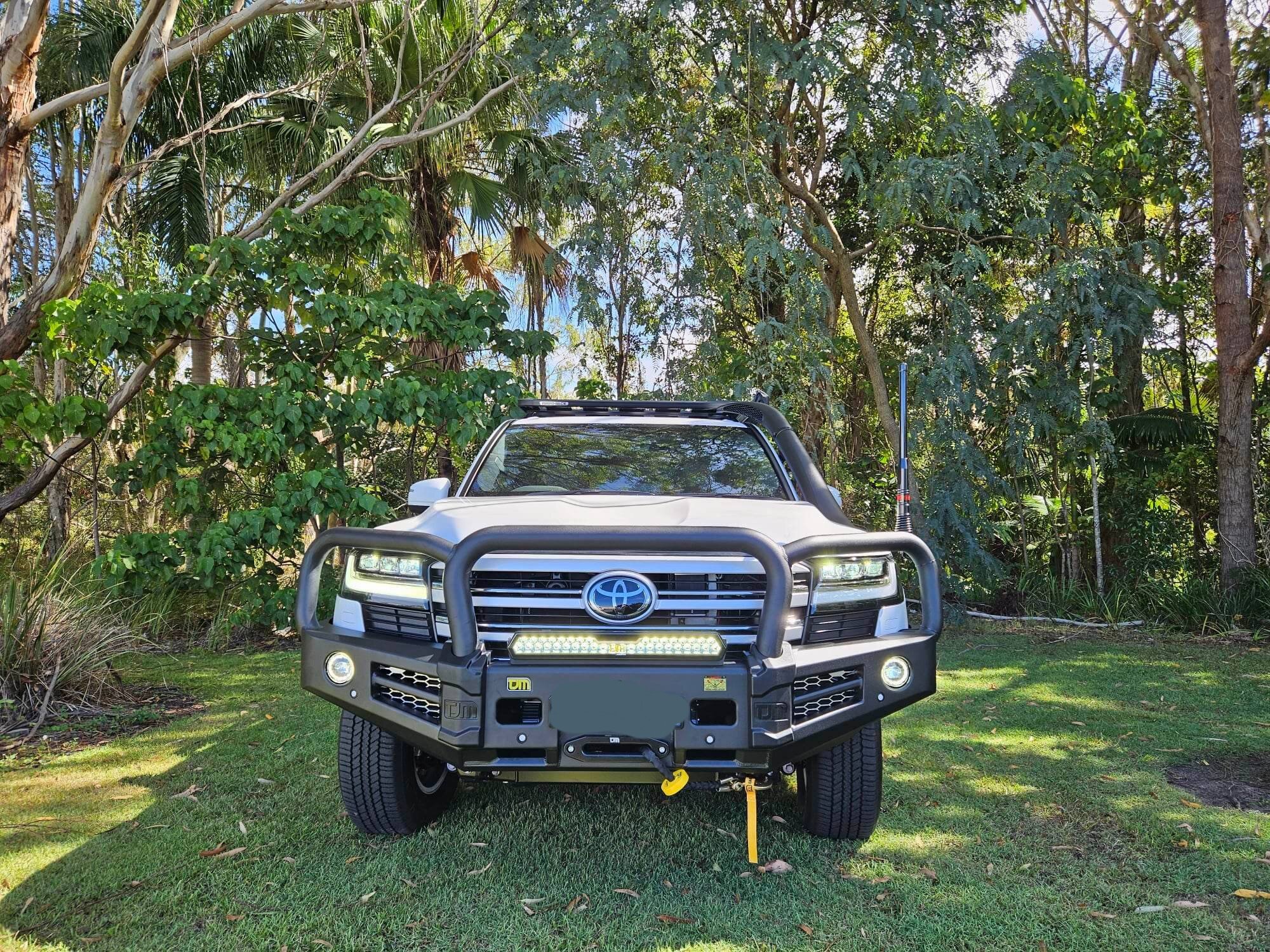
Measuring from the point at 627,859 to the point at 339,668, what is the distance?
1.23 m

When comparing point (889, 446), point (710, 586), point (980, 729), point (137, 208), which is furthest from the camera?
point (137, 208)

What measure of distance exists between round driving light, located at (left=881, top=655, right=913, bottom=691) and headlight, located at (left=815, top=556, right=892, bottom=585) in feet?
0.90

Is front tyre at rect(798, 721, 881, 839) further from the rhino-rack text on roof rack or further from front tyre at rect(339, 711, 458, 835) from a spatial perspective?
the rhino-rack text on roof rack

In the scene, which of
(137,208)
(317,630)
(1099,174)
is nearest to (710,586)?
(317,630)

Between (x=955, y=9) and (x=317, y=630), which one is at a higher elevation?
(x=955, y=9)

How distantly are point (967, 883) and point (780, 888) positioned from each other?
646 mm

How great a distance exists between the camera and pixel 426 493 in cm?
379

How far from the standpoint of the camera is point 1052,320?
7.85 meters

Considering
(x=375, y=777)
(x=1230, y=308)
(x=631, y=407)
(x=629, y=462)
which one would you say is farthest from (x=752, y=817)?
(x=1230, y=308)

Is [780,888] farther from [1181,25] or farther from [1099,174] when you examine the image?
[1181,25]

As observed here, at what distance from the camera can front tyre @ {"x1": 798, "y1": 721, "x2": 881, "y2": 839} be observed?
3.21 m

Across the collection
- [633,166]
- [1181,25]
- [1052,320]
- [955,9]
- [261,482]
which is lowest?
[261,482]

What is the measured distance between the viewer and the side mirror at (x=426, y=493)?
3758mm

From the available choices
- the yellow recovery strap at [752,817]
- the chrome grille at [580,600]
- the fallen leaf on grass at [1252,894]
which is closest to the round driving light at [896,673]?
the chrome grille at [580,600]
